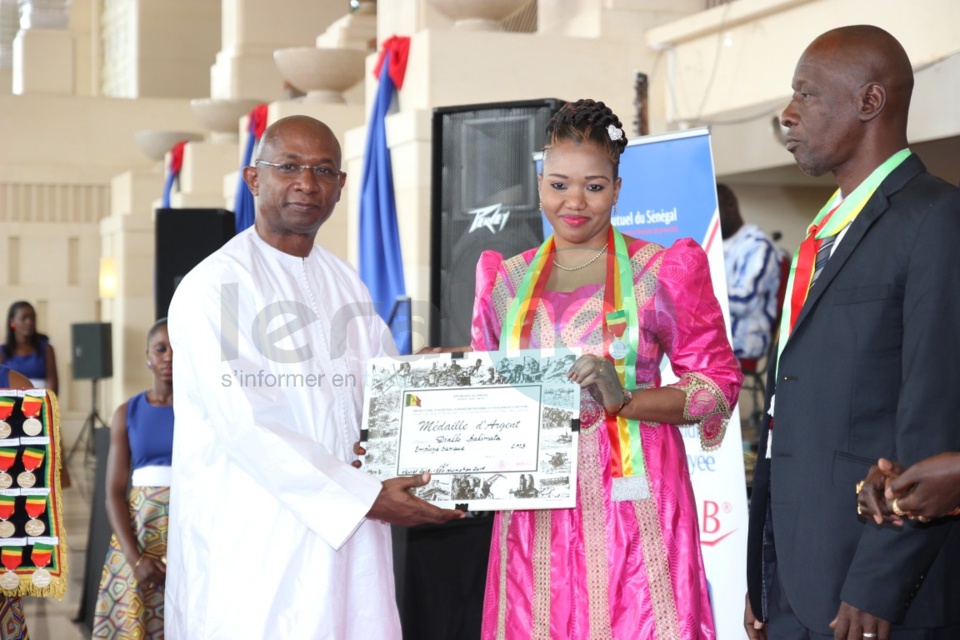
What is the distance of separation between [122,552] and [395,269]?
3486 millimetres

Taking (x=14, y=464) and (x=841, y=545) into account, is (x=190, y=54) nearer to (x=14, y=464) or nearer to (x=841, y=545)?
(x=14, y=464)

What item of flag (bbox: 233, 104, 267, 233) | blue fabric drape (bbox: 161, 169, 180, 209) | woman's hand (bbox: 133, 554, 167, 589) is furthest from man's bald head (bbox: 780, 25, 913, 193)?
blue fabric drape (bbox: 161, 169, 180, 209)

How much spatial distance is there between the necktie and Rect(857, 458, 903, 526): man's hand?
49cm

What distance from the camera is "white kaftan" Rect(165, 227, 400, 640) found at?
2.90 m

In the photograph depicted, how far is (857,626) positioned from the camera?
2.17 meters

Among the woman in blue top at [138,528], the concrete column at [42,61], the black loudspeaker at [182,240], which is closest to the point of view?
the woman in blue top at [138,528]

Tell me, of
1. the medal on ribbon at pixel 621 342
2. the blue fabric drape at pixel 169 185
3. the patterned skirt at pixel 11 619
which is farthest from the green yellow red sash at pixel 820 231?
the blue fabric drape at pixel 169 185

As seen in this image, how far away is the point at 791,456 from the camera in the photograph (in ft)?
7.77

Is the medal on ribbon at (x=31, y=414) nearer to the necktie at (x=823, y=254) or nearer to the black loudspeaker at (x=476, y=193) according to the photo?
the necktie at (x=823, y=254)

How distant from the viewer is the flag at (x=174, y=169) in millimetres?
13781

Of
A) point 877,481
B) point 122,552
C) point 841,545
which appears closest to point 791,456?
point 841,545

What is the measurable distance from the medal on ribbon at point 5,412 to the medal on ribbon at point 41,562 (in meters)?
0.30

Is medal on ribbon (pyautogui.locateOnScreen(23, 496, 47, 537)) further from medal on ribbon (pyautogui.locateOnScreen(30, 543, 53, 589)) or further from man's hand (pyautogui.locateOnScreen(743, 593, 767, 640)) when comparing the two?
man's hand (pyautogui.locateOnScreen(743, 593, 767, 640))

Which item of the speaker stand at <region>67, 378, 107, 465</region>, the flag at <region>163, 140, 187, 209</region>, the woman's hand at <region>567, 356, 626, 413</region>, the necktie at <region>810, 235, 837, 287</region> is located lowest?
the speaker stand at <region>67, 378, 107, 465</region>
